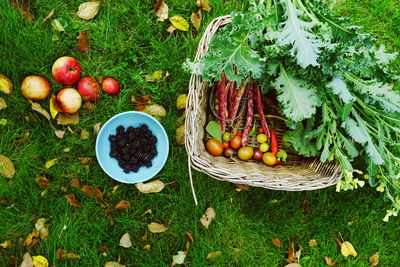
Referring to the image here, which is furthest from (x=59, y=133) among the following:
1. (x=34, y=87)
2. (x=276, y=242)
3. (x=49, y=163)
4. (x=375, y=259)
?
(x=375, y=259)

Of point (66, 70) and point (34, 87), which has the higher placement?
point (66, 70)

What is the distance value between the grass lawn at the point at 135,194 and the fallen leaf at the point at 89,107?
0.11 ft

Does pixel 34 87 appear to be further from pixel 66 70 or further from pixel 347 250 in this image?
pixel 347 250

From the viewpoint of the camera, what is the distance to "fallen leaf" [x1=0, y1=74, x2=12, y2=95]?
2500mm

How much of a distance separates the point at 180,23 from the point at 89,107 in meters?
0.94

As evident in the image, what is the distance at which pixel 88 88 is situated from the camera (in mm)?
2500

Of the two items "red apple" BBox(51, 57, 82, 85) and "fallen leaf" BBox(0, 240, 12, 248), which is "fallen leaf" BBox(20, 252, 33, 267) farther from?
"red apple" BBox(51, 57, 82, 85)

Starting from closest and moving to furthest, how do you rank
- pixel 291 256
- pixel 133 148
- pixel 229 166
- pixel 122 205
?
pixel 229 166 → pixel 133 148 → pixel 122 205 → pixel 291 256

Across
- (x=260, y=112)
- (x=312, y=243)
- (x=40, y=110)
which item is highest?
(x=260, y=112)

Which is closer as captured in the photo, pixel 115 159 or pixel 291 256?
pixel 115 159

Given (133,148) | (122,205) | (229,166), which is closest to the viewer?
(229,166)

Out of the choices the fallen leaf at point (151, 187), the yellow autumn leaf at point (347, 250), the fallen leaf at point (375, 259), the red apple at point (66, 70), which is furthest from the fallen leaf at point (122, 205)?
the fallen leaf at point (375, 259)

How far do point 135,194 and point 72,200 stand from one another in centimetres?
45

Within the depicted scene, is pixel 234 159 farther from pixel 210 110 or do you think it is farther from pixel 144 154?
pixel 144 154
